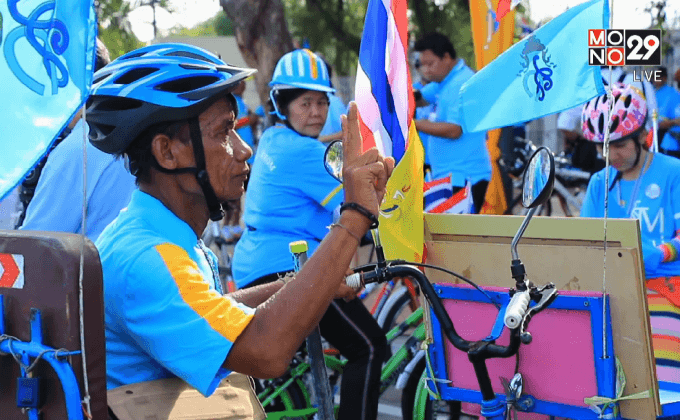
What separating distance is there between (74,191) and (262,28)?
31.3ft

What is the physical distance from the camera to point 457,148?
22.9 feet

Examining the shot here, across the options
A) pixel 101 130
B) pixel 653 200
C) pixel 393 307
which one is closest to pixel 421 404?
pixel 393 307

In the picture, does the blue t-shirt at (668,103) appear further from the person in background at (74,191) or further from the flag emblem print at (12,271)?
the flag emblem print at (12,271)

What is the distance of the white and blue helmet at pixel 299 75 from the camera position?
14.8ft

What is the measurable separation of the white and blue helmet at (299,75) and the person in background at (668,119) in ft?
22.5

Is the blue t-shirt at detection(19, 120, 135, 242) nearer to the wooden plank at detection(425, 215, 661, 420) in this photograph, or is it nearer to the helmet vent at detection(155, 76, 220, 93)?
the helmet vent at detection(155, 76, 220, 93)

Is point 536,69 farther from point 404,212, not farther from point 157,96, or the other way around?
point 157,96

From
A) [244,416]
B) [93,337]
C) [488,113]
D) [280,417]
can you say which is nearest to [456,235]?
[488,113]

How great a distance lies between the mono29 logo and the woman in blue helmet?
61.5 inches

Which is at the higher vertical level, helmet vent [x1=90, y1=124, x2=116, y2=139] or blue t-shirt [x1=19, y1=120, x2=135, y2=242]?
helmet vent [x1=90, y1=124, x2=116, y2=139]

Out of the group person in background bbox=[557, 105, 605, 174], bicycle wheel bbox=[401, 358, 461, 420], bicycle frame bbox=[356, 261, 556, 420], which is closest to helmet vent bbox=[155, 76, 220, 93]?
bicycle frame bbox=[356, 261, 556, 420]

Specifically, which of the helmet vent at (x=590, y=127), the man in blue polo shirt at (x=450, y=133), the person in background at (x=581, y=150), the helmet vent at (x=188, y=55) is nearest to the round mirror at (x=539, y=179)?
the helmet vent at (x=188, y=55)

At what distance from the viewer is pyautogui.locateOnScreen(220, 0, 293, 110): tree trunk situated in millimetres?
12320

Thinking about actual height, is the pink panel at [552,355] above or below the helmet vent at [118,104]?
below
